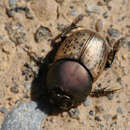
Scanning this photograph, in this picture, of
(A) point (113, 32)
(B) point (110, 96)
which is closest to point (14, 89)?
(B) point (110, 96)

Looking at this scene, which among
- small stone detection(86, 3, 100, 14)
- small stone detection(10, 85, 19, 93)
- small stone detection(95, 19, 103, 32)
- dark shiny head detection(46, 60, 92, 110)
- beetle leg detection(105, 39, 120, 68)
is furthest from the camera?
small stone detection(86, 3, 100, 14)

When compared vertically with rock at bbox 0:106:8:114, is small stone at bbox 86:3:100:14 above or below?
above

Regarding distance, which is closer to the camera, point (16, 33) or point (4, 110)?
point (4, 110)

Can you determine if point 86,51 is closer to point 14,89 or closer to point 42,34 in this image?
point 42,34

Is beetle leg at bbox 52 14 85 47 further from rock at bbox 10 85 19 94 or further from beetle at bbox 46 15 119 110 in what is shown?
rock at bbox 10 85 19 94

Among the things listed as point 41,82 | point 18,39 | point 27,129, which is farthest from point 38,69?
point 27,129

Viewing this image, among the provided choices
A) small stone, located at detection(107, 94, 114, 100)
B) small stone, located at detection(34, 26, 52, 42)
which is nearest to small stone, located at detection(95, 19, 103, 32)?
small stone, located at detection(34, 26, 52, 42)

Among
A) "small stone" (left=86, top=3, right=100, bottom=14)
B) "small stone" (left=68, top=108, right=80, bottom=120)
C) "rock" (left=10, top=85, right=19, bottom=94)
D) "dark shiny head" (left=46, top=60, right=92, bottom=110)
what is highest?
"small stone" (left=86, top=3, right=100, bottom=14)
